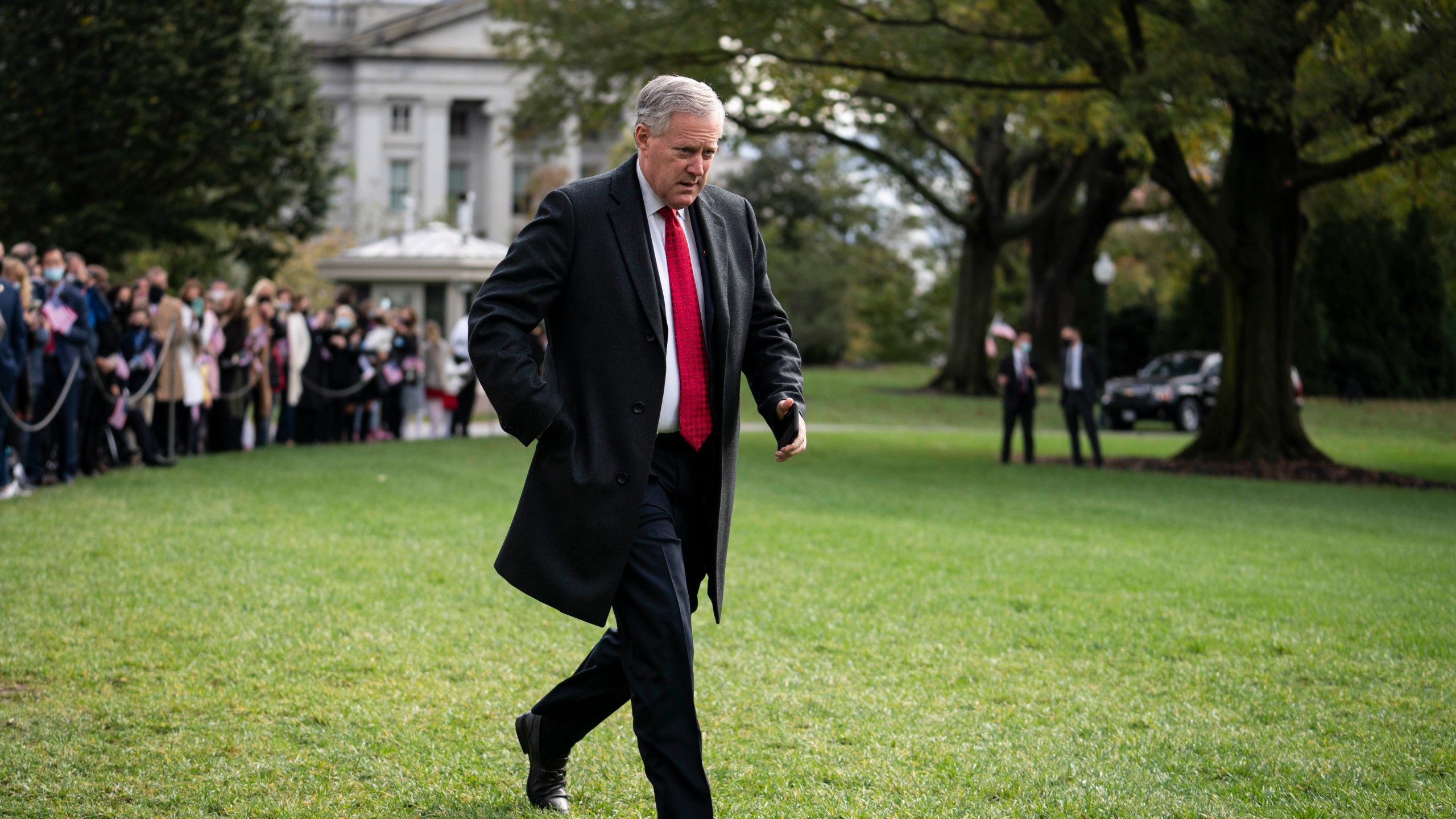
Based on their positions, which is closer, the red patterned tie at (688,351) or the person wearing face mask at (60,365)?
the red patterned tie at (688,351)

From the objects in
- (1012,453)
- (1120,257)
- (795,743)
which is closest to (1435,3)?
(1012,453)

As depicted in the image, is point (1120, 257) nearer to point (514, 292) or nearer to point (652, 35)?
point (652, 35)

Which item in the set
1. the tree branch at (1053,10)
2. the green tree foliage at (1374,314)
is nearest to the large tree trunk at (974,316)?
Result: the green tree foliage at (1374,314)

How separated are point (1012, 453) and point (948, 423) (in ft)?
32.7

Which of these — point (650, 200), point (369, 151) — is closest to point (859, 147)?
point (650, 200)

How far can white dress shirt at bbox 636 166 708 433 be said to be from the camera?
4.05 meters

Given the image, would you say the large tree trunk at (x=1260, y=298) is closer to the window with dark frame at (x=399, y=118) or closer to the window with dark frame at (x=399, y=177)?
the window with dark frame at (x=399, y=177)

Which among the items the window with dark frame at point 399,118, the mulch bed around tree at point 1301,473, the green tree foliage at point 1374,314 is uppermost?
the window with dark frame at point 399,118

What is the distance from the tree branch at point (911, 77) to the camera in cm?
2081

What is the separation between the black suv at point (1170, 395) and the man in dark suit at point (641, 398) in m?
30.7

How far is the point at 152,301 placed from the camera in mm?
16578

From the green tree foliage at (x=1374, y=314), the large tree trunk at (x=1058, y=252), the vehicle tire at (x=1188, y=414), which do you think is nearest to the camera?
the vehicle tire at (x=1188, y=414)

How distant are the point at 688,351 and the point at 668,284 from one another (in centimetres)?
22

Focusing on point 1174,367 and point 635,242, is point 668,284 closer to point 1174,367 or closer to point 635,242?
point 635,242
